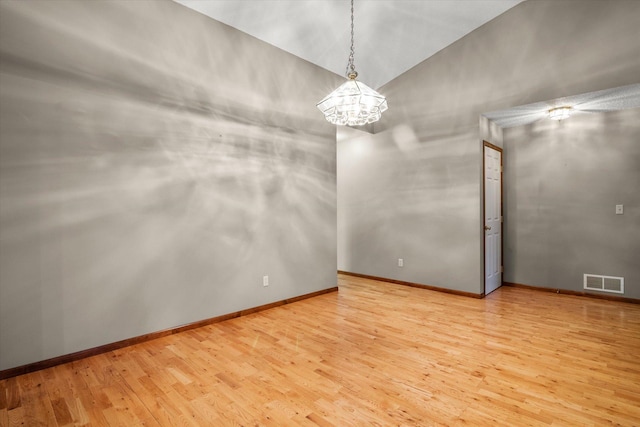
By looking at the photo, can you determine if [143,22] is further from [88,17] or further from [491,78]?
[491,78]

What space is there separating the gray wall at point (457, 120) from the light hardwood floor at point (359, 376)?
142 cm

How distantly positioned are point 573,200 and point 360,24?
3788 mm

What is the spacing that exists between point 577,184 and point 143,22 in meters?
5.61

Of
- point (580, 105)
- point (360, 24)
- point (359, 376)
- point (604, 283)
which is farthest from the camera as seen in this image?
point (604, 283)

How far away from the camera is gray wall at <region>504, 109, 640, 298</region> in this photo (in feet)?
13.2

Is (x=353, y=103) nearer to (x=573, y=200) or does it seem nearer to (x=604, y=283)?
(x=573, y=200)

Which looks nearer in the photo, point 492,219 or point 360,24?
point 360,24

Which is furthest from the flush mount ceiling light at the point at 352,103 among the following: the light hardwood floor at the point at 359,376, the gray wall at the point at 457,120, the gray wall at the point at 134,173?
the gray wall at the point at 457,120

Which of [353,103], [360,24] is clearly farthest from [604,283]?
[360,24]

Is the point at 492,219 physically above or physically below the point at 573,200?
below

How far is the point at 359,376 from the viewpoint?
7.44 feet

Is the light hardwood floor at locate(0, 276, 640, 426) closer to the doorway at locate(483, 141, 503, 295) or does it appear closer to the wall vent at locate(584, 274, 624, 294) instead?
the wall vent at locate(584, 274, 624, 294)

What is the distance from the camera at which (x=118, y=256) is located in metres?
2.73

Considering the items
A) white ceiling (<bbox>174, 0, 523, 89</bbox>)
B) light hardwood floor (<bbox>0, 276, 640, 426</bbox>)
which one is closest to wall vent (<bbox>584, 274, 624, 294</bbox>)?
light hardwood floor (<bbox>0, 276, 640, 426</bbox>)
